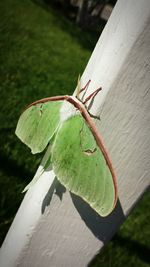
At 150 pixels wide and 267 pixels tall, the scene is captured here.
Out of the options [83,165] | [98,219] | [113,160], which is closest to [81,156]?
[83,165]

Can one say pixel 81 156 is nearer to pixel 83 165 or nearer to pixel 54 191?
pixel 83 165

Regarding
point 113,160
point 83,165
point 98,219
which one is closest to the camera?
point 83,165

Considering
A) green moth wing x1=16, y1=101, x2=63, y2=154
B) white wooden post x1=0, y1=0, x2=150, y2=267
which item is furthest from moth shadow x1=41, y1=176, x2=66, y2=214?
green moth wing x1=16, y1=101, x2=63, y2=154

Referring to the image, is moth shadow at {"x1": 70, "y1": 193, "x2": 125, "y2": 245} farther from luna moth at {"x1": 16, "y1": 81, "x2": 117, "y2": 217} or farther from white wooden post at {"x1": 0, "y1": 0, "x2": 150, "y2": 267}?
luna moth at {"x1": 16, "y1": 81, "x2": 117, "y2": 217}

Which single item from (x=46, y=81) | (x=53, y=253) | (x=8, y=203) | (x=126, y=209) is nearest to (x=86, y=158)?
(x=126, y=209)

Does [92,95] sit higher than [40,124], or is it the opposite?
[92,95]

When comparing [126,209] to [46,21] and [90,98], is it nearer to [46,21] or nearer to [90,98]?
[90,98]
